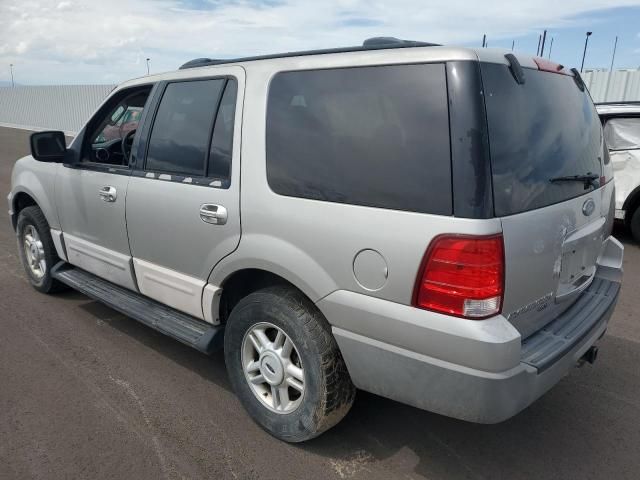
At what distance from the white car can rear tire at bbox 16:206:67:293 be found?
6739mm

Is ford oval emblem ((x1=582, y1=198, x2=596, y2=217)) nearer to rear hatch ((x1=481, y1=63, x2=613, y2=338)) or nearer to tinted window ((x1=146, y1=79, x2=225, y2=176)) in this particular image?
rear hatch ((x1=481, y1=63, x2=613, y2=338))

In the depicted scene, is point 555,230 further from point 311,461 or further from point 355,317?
point 311,461

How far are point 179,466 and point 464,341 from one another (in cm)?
159

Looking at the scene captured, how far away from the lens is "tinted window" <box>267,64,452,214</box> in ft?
6.75

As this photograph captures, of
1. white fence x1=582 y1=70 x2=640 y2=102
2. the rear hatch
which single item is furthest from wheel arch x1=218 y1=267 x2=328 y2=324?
white fence x1=582 y1=70 x2=640 y2=102

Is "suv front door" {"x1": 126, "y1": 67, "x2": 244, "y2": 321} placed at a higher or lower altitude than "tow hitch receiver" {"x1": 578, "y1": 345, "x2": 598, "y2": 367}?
higher

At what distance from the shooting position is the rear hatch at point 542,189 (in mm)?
2086

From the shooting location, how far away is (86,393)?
322cm

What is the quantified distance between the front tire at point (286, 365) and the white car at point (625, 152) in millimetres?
5818

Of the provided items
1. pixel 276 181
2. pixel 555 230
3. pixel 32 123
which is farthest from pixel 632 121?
pixel 32 123

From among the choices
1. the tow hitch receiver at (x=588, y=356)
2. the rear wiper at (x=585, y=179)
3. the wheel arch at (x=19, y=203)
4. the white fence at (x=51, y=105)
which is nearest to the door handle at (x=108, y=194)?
the wheel arch at (x=19, y=203)

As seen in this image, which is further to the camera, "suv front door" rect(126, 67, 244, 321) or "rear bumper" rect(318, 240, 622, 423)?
"suv front door" rect(126, 67, 244, 321)

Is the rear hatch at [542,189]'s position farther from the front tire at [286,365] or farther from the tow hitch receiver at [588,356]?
the front tire at [286,365]

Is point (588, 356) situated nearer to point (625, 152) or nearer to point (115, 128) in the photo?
point (115, 128)
